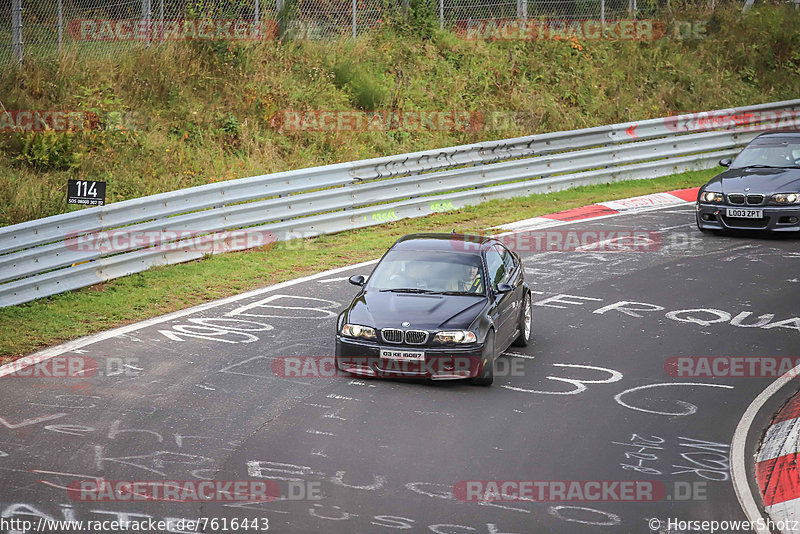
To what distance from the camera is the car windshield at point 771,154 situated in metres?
18.4

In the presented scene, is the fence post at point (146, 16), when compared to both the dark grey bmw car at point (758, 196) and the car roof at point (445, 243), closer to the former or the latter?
the car roof at point (445, 243)

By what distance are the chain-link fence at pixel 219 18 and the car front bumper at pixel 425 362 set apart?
12611 mm

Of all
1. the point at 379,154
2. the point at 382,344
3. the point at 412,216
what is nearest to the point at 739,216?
the point at 412,216

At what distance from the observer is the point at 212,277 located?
49.0ft

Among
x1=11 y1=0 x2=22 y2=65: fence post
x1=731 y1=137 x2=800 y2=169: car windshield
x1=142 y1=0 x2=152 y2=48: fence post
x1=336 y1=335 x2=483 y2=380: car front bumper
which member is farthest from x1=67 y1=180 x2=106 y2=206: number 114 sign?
x1=731 y1=137 x2=800 y2=169: car windshield

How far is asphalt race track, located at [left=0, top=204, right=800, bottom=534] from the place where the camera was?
766 cm

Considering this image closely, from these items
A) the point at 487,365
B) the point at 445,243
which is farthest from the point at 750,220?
the point at 487,365

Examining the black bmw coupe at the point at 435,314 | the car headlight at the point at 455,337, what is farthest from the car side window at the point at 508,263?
the car headlight at the point at 455,337

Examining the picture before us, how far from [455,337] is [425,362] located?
1.37ft

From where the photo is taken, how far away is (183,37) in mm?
21938

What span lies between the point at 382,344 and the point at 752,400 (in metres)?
4.05

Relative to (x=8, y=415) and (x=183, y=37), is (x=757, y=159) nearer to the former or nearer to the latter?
(x=183, y=37)

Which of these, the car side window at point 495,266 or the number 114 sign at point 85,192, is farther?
the number 114 sign at point 85,192

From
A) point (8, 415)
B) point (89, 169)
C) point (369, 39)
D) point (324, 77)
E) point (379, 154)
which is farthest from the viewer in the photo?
point (369, 39)
